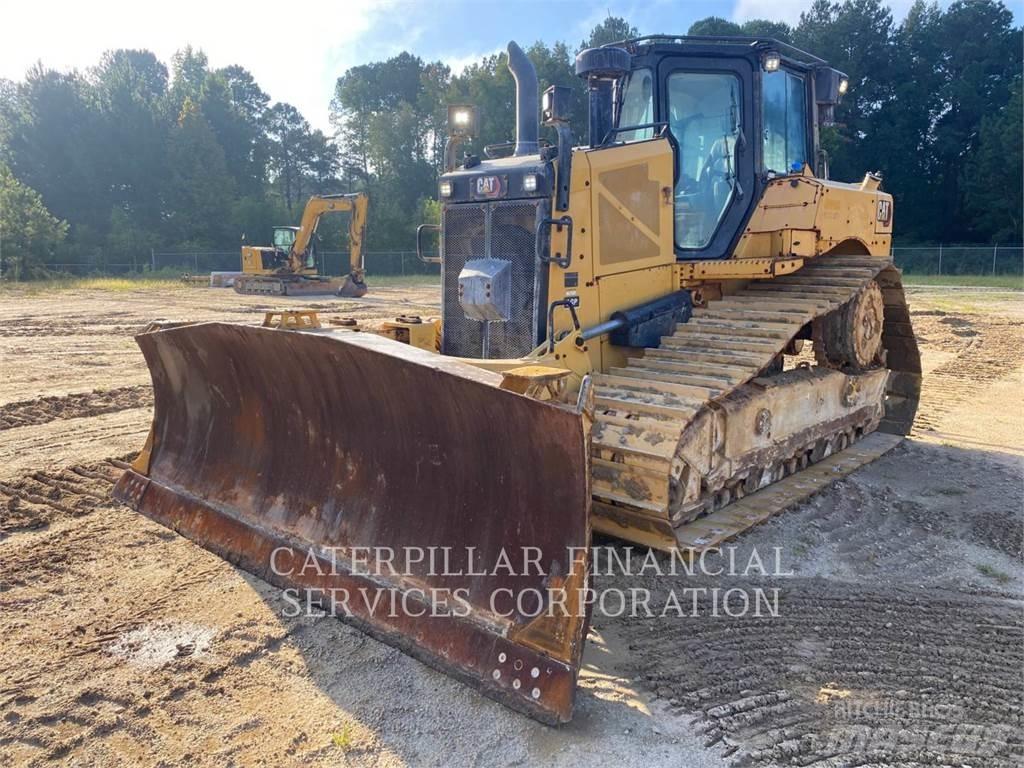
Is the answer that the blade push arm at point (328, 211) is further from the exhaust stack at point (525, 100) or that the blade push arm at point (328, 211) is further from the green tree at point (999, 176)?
the green tree at point (999, 176)

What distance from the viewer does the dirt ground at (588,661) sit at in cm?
286

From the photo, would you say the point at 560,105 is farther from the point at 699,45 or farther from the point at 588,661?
the point at 588,661

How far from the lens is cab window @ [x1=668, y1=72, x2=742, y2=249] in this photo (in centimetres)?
585

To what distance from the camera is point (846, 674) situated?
336cm

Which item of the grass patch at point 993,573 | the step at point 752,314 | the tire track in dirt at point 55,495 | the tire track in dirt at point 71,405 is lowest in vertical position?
the grass patch at point 993,573

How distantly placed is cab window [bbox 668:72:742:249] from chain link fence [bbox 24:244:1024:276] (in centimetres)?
2758

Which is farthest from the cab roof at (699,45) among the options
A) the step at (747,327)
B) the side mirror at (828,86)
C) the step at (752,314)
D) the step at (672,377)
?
the step at (672,377)

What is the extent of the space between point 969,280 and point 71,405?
33701 millimetres

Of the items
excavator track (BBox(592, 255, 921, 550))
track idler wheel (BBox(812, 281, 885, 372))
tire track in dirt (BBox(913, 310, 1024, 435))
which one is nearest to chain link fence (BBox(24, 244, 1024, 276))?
tire track in dirt (BBox(913, 310, 1024, 435))

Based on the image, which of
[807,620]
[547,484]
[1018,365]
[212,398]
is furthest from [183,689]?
[1018,365]

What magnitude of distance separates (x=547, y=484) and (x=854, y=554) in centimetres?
247

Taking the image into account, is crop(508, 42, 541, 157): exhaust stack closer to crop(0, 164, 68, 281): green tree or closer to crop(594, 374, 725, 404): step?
crop(594, 374, 725, 404): step

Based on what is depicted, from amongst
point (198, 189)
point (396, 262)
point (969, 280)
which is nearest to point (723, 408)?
point (969, 280)

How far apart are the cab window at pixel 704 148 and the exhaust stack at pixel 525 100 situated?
1031 mm
